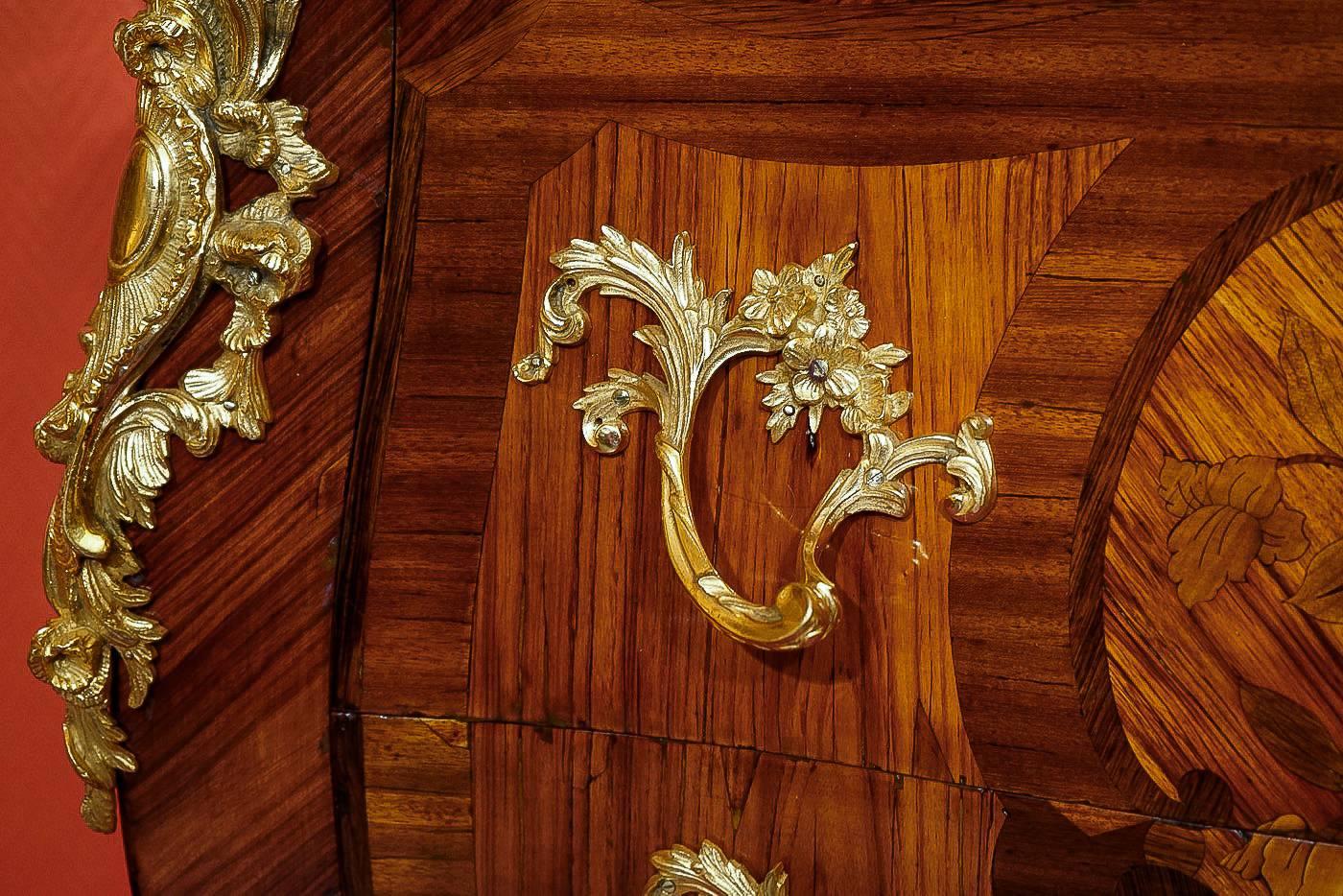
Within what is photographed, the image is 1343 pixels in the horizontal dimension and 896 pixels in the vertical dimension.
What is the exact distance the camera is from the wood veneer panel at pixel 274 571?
1.52 ft

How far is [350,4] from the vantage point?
18.1 inches

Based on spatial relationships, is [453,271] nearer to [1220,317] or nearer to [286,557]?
[286,557]

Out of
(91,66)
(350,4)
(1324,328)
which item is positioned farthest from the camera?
(91,66)

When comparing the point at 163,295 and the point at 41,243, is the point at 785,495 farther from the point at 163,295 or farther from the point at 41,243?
the point at 41,243

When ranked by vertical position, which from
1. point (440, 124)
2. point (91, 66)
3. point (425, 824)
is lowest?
point (425, 824)

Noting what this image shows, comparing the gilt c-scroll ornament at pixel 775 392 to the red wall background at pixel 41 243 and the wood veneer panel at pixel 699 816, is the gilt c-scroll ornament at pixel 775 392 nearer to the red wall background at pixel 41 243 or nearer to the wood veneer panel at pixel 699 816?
the wood veneer panel at pixel 699 816

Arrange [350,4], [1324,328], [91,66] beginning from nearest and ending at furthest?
[1324,328] → [350,4] → [91,66]

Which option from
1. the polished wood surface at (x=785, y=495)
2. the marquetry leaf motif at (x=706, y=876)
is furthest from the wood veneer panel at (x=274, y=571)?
the marquetry leaf motif at (x=706, y=876)

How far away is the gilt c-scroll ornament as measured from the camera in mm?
403

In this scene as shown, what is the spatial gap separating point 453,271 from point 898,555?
0.67 ft

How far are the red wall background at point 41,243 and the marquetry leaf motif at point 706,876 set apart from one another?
0.63m

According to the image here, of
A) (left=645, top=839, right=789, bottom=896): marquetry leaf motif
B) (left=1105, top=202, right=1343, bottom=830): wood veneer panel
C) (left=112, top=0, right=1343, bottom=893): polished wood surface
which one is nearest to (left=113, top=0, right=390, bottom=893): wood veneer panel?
(left=112, top=0, right=1343, bottom=893): polished wood surface

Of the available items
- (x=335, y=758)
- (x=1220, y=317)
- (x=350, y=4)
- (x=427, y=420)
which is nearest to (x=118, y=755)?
(x=335, y=758)

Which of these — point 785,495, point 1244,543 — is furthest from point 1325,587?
point 785,495
